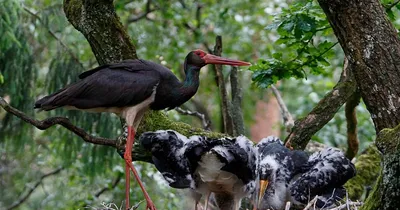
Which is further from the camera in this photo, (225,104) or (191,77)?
(225,104)

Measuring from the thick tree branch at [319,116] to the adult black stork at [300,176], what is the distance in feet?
1.91

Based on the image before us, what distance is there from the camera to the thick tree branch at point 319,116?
6.36 m

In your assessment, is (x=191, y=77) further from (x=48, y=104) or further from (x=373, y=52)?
(x=373, y=52)

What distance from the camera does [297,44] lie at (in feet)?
20.7

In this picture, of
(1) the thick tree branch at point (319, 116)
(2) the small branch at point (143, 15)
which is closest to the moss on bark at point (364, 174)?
(1) the thick tree branch at point (319, 116)

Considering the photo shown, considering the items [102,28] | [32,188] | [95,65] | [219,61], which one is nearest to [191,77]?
[219,61]

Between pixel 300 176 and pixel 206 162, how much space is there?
0.87m

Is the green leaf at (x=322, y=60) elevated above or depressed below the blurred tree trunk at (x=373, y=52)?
above

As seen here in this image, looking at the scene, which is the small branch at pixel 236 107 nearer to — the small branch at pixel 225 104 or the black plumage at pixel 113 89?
the small branch at pixel 225 104

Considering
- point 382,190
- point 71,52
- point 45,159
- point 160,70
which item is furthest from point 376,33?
point 45,159

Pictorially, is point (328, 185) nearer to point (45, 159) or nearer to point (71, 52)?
point (71, 52)

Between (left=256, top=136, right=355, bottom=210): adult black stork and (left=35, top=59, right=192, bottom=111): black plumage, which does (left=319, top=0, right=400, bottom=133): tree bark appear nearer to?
(left=256, top=136, right=355, bottom=210): adult black stork

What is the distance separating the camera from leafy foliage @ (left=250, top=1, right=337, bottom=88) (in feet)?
19.6

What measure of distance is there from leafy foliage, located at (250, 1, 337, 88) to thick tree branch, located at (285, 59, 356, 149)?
0.23 meters
